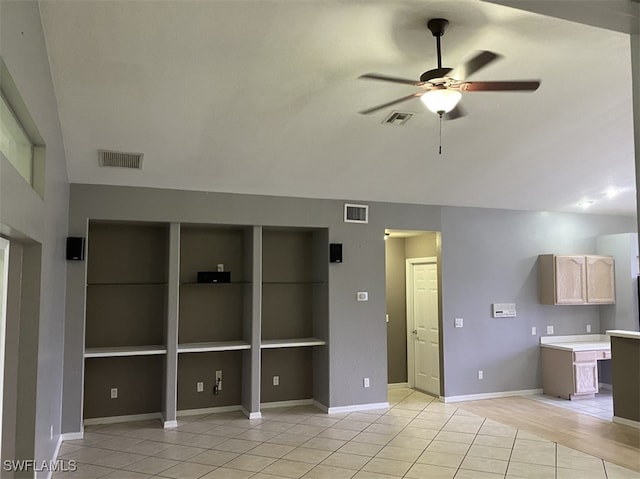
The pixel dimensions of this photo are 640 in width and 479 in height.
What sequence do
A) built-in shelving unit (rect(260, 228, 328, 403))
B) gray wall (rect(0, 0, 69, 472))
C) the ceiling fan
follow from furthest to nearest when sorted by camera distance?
built-in shelving unit (rect(260, 228, 328, 403)) < the ceiling fan < gray wall (rect(0, 0, 69, 472))

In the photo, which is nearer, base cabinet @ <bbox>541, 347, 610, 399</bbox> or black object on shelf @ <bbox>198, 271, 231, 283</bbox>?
black object on shelf @ <bbox>198, 271, 231, 283</bbox>

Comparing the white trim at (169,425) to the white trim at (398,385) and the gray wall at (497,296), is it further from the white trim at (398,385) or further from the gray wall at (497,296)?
the gray wall at (497,296)

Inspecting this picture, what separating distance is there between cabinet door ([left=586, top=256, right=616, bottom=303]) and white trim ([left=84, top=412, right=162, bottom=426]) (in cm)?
623

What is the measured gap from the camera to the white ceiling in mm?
3197

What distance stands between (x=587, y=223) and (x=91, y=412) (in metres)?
7.52

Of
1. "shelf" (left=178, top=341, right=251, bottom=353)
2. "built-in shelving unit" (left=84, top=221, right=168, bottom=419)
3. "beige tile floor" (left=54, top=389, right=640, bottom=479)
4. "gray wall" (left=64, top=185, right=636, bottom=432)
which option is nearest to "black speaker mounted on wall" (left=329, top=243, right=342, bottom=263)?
"gray wall" (left=64, top=185, right=636, bottom=432)

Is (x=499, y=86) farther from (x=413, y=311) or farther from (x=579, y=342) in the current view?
(x=579, y=342)

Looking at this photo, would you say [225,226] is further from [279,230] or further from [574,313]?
[574,313]

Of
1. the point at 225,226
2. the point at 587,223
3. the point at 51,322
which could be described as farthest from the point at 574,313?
the point at 51,322

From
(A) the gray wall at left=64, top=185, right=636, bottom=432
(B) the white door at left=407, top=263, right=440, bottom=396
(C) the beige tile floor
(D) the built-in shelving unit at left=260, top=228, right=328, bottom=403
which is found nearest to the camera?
(C) the beige tile floor

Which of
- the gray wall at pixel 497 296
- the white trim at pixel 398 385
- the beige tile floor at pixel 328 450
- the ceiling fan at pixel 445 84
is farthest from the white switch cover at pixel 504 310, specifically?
the ceiling fan at pixel 445 84

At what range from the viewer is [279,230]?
663cm

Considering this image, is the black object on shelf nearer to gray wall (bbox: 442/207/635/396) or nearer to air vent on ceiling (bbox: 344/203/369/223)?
air vent on ceiling (bbox: 344/203/369/223)

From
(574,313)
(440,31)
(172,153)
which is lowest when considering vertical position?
(574,313)
